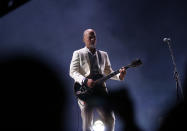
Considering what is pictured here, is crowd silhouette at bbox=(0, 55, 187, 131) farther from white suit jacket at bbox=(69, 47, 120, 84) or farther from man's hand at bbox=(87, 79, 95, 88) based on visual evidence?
white suit jacket at bbox=(69, 47, 120, 84)

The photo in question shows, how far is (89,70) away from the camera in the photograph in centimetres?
272

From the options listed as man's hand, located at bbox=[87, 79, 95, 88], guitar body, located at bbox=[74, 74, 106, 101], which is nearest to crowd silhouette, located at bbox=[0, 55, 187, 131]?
guitar body, located at bbox=[74, 74, 106, 101]

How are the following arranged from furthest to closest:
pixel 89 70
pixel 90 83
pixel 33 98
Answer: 1. pixel 33 98
2. pixel 89 70
3. pixel 90 83

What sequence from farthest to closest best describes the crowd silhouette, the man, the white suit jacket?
the white suit jacket, the man, the crowd silhouette

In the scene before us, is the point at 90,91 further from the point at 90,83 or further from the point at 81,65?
the point at 81,65

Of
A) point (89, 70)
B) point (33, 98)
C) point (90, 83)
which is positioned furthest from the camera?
point (33, 98)

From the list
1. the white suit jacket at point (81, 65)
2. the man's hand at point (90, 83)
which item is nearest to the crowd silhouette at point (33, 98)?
the man's hand at point (90, 83)

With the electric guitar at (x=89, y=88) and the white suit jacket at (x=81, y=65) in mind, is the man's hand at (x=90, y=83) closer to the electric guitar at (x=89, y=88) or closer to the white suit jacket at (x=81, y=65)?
the electric guitar at (x=89, y=88)

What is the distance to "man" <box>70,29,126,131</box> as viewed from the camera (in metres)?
2.55

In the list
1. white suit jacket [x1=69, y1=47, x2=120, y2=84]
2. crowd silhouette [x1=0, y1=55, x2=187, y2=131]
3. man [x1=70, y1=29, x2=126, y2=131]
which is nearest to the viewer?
crowd silhouette [x1=0, y1=55, x2=187, y2=131]

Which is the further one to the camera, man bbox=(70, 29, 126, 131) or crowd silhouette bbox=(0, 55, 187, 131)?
man bbox=(70, 29, 126, 131)

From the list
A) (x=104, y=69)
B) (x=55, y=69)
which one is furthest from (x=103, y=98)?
(x=55, y=69)

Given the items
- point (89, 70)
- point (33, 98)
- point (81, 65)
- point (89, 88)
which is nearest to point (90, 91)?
point (89, 88)

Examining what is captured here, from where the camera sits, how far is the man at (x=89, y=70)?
255cm
